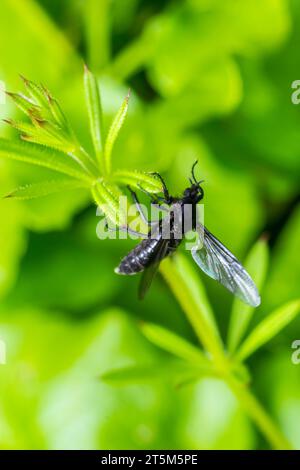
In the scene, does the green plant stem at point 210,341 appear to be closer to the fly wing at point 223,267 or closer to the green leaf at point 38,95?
the fly wing at point 223,267

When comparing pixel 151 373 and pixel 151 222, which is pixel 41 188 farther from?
pixel 151 373

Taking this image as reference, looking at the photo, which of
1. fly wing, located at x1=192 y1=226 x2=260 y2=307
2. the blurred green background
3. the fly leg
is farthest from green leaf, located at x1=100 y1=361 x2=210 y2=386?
the blurred green background

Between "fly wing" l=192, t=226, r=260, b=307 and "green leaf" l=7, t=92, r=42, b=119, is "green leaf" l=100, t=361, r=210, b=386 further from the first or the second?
"green leaf" l=7, t=92, r=42, b=119

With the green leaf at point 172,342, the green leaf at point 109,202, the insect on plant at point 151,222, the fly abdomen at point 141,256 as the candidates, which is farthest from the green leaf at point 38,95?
the green leaf at point 172,342

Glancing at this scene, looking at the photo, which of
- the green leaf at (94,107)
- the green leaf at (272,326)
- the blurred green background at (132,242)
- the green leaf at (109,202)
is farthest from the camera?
the blurred green background at (132,242)

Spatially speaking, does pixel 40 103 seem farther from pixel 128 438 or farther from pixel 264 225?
pixel 264 225

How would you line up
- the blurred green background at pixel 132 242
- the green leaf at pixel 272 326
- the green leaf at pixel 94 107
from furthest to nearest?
the blurred green background at pixel 132 242 → the green leaf at pixel 272 326 → the green leaf at pixel 94 107

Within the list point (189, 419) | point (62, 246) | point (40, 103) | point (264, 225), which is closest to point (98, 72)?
point (62, 246)
